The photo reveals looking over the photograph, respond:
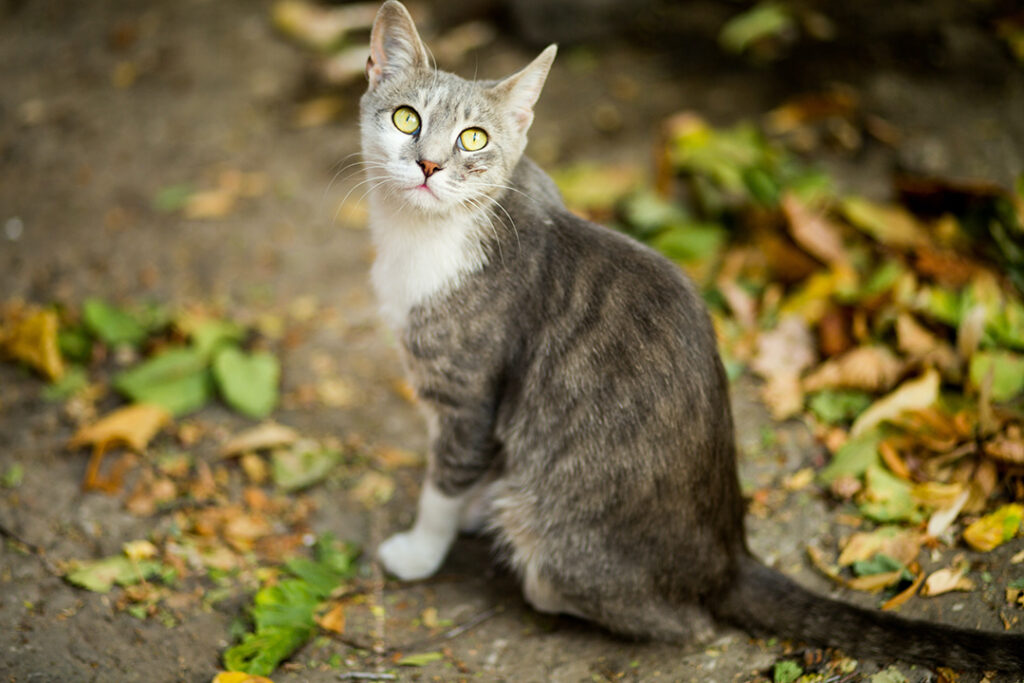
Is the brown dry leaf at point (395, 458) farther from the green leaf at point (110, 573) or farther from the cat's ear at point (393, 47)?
the cat's ear at point (393, 47)

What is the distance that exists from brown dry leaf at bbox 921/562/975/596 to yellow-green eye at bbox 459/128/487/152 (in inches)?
91.6

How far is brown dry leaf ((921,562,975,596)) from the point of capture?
2945 mm

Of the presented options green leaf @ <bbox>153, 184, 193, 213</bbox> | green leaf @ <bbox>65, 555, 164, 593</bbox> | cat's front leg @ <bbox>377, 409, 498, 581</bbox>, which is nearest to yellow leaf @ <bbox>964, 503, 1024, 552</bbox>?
cat's front leg @ <bbox>377, 409, 498, 581</bbox>

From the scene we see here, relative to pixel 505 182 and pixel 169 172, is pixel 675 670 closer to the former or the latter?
pixel 505 182

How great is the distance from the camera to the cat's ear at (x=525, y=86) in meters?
2.89

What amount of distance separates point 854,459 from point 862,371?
54 centimetres

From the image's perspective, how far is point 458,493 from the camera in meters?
3.30

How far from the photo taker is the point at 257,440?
4016mm

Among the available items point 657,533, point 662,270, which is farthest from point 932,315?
point 657,533

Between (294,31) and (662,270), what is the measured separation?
5.37m

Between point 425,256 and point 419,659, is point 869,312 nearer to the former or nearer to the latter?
point 425,256

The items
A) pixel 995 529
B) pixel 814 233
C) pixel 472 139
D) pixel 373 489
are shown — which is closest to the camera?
pixel 472 139

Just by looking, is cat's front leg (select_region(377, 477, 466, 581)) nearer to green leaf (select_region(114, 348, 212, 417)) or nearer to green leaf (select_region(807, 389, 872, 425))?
green leaf (select_region(114, 348, 212, 417))

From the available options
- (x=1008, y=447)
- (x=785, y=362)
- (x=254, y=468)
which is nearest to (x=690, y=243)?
(x=785, y=362)
